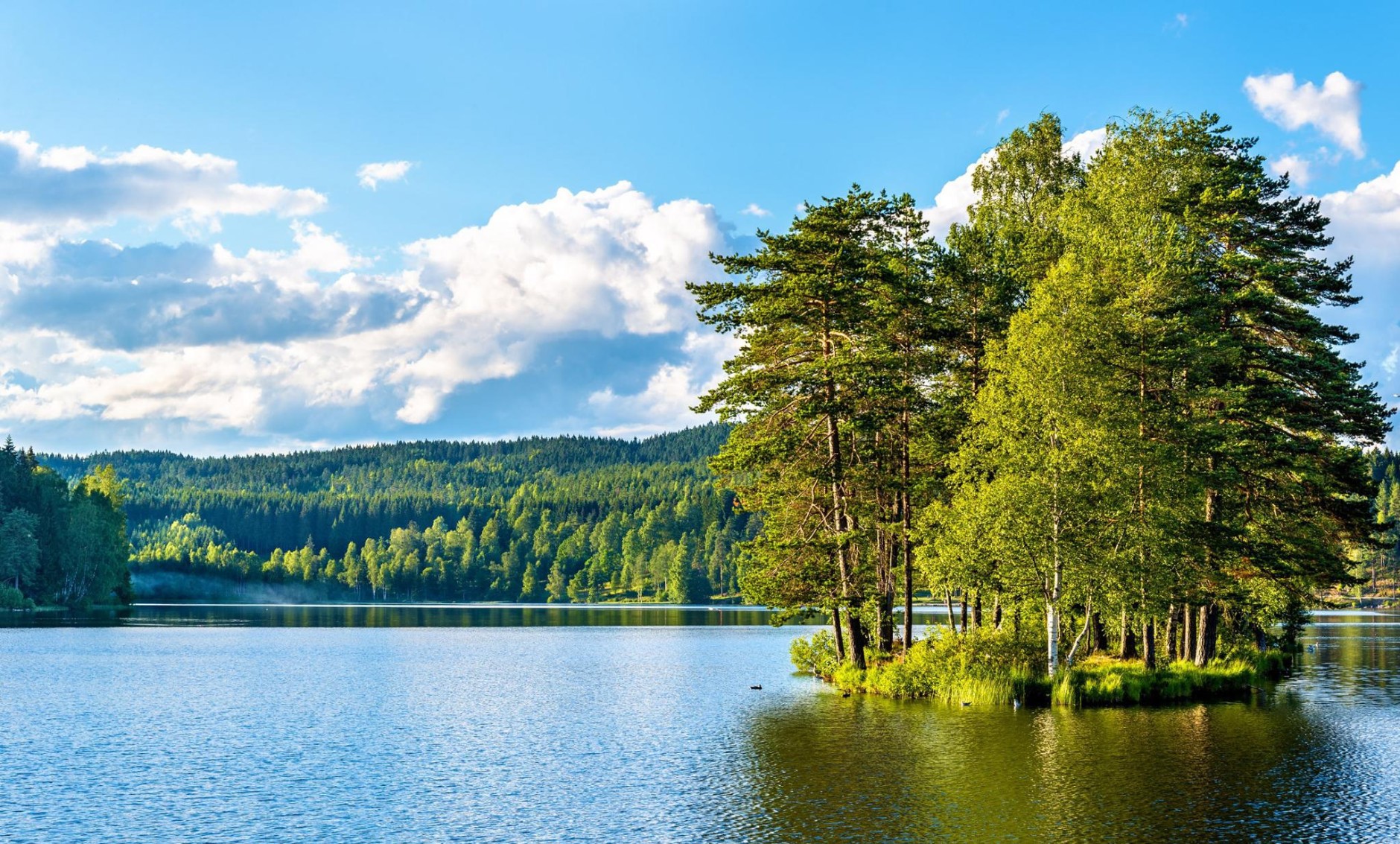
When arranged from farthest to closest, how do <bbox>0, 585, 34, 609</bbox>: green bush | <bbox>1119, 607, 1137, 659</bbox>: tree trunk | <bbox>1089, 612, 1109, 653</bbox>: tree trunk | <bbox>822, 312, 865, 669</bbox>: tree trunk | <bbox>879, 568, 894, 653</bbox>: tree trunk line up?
<bbox>0, 585, 34, 609</bbox>: green bush, <bbox>1089, 612, 1109, 653</bbox>: tree trunk, <bbox>1119, 607, 1137, 659</bbox>: tree trunk, <bbox>879, 568, 894, 653</bbox>: tree trunk, <bbox>822, 312, 865, 669</bbox>: tree trunk

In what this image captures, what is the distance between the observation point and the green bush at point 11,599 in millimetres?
169125


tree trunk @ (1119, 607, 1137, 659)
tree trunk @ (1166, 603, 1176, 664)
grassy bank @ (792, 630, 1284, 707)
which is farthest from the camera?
tree trunk @ (1119, 607, 1137, 659)

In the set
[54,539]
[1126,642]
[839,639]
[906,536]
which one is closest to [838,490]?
[906,536]

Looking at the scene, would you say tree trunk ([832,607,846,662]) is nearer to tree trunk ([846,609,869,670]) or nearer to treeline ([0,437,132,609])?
tree trunk ([846,609,869,670])

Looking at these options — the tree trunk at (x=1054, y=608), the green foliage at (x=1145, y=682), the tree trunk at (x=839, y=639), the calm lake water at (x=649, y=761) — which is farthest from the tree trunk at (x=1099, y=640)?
the tree trunk at (x=839, y=639)

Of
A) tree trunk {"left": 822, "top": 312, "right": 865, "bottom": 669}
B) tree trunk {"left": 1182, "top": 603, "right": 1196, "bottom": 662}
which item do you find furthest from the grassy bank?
tree trunk {"left": 822, "top": 312, "right": 865, "bottom": 669}

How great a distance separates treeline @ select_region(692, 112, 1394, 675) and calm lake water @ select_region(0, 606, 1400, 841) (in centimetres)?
594

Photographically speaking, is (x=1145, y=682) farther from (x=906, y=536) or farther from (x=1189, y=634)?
(x=906, y=536)

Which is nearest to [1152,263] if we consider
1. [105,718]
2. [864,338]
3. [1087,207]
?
[1087,207]

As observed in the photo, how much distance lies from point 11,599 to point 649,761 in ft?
532

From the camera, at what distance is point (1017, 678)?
51.5 metres

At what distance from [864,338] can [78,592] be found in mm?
166439

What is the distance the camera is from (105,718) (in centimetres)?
4991

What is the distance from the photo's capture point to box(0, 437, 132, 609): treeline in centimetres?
16938
